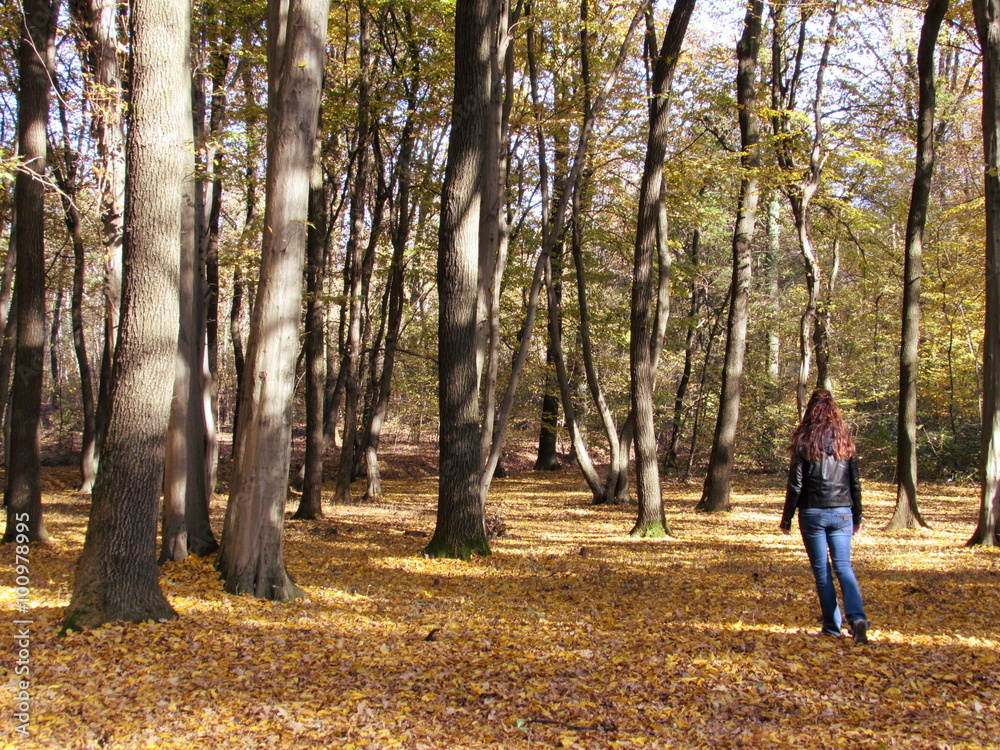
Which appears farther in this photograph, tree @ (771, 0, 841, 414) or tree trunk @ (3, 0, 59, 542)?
tree @ (771, 0, 841, 414)

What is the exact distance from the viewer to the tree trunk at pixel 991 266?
9.44 m

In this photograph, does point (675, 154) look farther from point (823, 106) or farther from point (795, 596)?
point (795, 596)

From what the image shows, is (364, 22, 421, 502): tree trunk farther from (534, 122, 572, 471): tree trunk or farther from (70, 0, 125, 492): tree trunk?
(70, 0, 125, 492): tree trunk

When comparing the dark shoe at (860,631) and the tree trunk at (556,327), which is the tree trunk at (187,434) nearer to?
the tree trunk at (556,327)

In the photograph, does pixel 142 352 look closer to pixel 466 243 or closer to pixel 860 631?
pixel 466 243

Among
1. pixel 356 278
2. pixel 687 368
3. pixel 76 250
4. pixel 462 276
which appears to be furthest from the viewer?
pixel 687 368

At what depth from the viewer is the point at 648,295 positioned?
38.2ft

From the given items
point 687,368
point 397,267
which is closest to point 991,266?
point 397,267

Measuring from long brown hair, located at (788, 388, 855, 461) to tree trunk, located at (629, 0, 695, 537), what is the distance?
547 cm

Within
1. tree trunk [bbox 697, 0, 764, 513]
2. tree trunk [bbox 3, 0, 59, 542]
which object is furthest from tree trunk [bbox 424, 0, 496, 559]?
tree trunk [bbox 697, 0, 764, 513]

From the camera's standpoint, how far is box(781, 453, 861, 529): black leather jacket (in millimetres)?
5520

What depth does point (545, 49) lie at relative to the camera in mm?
15852

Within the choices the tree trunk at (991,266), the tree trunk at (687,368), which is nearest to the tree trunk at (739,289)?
the tree trunk at (991,266)

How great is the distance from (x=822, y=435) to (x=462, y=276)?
15.5 feet
